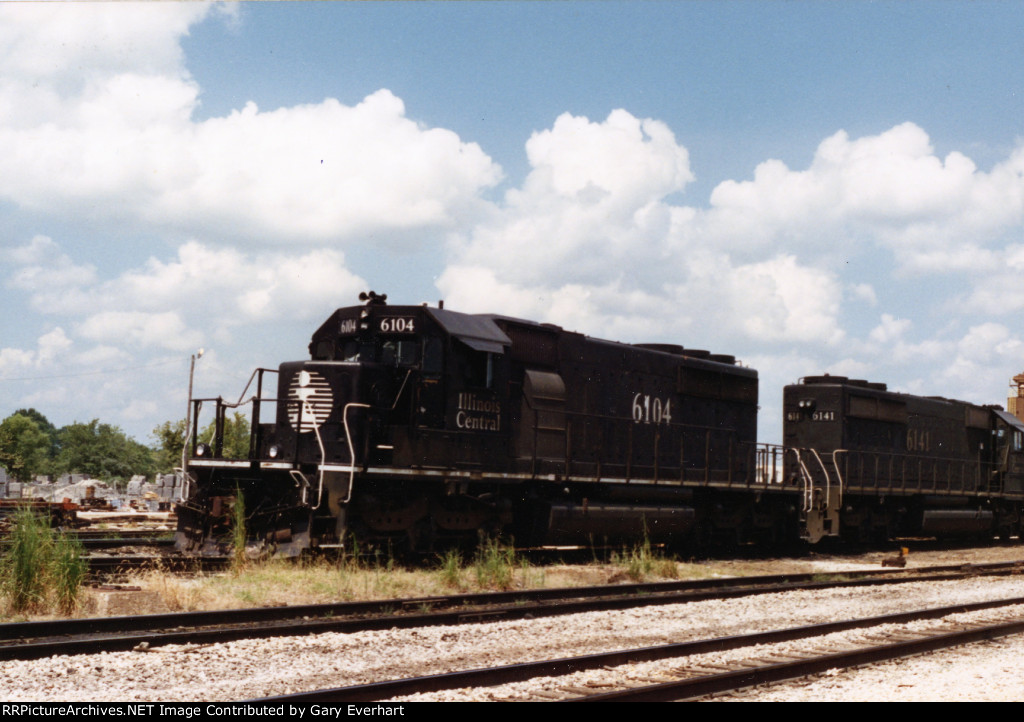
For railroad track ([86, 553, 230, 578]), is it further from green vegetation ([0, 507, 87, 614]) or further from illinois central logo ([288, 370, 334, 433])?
green vegetation ([0, 507, 87, 614])

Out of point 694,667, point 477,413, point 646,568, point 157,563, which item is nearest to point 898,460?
point 646,568

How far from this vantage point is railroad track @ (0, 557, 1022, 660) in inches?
320

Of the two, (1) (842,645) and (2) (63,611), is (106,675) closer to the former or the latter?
(2) (63,611)

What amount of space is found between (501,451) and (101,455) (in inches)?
2947

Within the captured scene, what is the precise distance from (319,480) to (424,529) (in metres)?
2.02

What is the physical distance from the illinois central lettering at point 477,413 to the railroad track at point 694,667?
20.6 feet

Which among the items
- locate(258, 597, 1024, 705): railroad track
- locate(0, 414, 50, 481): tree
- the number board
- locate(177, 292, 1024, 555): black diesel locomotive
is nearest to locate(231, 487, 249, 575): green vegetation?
locate(177, 292, 1024, 555): black diesel locomotive

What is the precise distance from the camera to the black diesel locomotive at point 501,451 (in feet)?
45.0

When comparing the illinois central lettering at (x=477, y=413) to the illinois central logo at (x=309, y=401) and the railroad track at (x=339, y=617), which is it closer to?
the illinois central logo at (x=309, y=401)

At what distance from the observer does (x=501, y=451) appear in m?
15.2

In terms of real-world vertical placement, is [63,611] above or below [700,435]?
below

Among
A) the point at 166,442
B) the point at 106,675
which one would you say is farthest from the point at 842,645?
the point at 166,442

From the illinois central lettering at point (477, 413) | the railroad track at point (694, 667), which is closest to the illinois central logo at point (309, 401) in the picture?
the illinois central lettering at point (477, 413)

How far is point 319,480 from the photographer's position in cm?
1315
